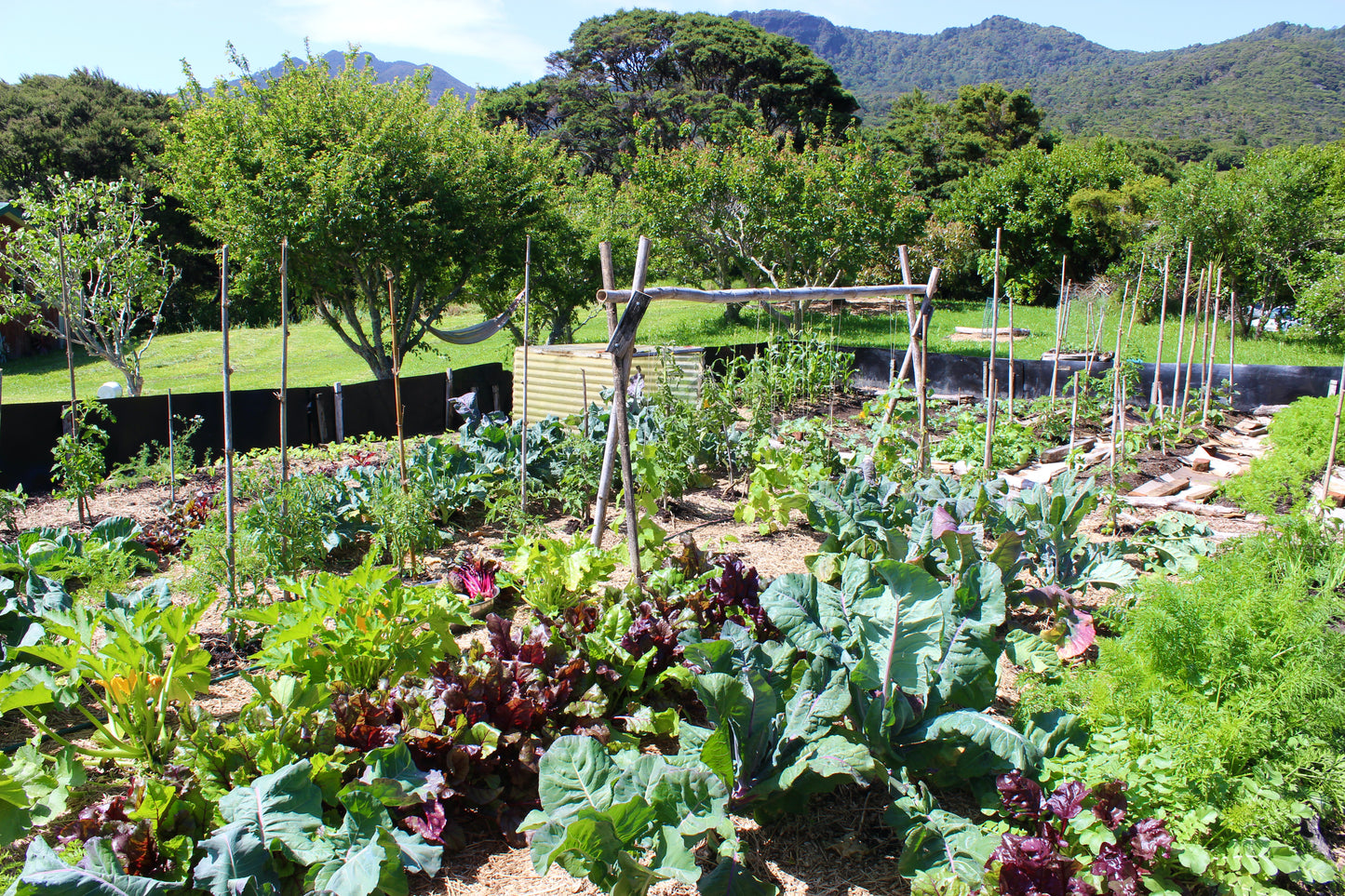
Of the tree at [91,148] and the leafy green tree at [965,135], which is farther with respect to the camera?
the leafy green tree at [965,135]

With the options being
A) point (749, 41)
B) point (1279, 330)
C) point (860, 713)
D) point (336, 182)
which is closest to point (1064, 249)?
point (1279, 330)

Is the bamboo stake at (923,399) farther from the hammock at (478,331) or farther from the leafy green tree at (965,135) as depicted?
the leafy green tree at (965,135)

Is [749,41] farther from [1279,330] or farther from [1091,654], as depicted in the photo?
[1091,654]

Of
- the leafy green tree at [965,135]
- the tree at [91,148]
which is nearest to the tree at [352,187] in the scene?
the tree at [91,148]

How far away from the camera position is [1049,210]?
22641mm

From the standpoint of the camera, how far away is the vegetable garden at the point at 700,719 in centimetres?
195

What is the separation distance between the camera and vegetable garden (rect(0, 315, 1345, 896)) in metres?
1.95

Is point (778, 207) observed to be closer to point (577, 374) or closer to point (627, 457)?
point (577, 374)

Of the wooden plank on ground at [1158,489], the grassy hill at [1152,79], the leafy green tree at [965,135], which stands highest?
the grassy hill at [1152,79]

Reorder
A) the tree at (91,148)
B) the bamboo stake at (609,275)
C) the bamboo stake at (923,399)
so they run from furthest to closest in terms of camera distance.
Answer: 1. the tree at (91,148)
2. the bamboo stake at (923,399)
3. the bamboo stake at (609,275)

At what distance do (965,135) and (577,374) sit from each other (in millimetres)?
27532

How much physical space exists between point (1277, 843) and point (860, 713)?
105 cm

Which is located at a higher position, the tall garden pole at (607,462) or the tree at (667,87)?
the tree at (667,87)

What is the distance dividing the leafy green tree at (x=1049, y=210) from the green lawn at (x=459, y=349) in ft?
7.93
